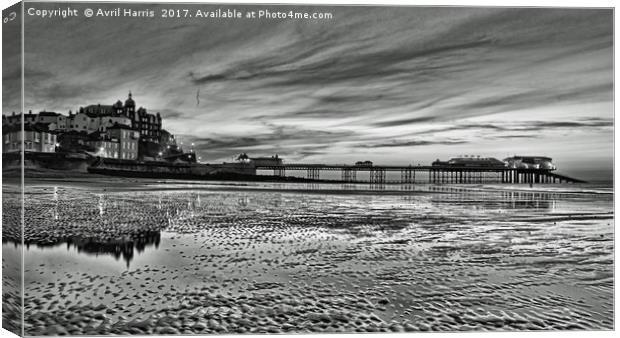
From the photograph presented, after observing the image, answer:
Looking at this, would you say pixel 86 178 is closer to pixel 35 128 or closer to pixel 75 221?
pixel 75 221

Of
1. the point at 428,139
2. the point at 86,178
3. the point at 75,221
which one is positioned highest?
the point at 428,139

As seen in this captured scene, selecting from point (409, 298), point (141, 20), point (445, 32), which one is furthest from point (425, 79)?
point (141, 20)

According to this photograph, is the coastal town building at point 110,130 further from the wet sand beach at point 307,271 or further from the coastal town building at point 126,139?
the wet sand beach at point 307,271

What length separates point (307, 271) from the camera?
662cm

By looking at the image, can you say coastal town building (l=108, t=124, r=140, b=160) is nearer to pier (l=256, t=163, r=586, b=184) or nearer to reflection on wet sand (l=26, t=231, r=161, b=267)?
reflection on wet sand (l=26, t=231, r=161, b=267)

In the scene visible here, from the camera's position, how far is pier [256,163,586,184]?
7.27m

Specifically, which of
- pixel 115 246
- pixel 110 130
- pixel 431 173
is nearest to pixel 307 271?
pixel 431 173

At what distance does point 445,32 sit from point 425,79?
71 cm

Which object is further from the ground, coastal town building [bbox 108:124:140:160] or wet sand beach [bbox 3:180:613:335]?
coastal town building [bbox 108:124:140:160]

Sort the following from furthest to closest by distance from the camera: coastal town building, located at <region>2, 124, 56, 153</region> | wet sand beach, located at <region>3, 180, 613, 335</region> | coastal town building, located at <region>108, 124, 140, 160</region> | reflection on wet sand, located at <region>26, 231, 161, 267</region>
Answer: coastal town building, located at <region>108, 124, 140, 160</region> < reflection on wet sand, located at <region>26, 231, 161, 267</region> < wet sand beach, located at <region>3, 180, 613, 335</region> < coastal town building, located at <region>2, 124, 56, 153</region>

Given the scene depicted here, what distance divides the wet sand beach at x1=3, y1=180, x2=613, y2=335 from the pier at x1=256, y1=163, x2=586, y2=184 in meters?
0.49

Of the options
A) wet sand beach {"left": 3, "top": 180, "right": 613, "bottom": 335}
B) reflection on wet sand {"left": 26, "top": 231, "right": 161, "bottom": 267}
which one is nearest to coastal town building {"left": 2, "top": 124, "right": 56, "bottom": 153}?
wet sand beach {"left": 3, "top": 180, "right": 613, "bottom": 335}

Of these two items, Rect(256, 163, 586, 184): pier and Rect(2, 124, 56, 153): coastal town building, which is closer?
Rect(2, 124, 56, 153): coastal town building

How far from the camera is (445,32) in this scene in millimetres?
6730
